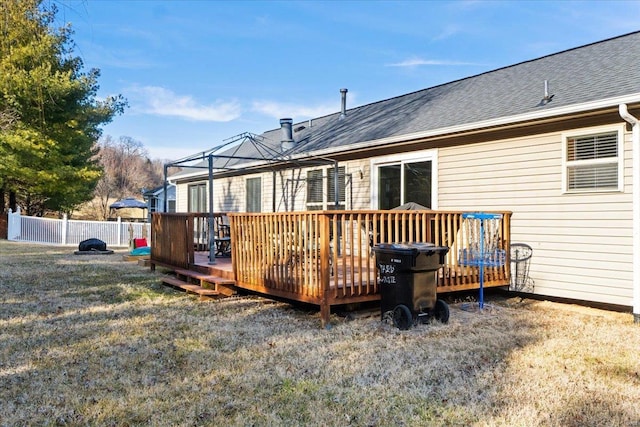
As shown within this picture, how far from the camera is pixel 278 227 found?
579cm

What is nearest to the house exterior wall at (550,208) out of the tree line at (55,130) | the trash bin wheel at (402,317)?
the trash bin wheel at (402,317)

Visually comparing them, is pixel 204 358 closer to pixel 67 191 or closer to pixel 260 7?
pixel 260 7

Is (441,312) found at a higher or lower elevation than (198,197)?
lower

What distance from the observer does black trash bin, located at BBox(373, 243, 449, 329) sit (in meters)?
4.93

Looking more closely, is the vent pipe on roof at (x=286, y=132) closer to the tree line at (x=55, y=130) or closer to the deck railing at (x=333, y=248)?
the tree line at (x=55, y=130)

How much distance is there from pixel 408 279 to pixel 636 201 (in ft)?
9.75

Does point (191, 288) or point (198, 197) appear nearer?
point (191, 288)

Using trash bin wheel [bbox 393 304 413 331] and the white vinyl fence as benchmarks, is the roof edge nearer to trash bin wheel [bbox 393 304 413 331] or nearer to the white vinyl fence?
trash bin wheel [bbox 393 304 413 331]

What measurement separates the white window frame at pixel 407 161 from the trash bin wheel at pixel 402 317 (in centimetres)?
342

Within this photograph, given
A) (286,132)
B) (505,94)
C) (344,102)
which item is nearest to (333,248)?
(505,94)

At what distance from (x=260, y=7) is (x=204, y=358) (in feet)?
38.3

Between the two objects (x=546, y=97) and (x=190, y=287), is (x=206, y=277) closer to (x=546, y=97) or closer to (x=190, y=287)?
(x=190, y=287)

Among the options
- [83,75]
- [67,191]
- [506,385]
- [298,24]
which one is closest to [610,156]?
[506,385]

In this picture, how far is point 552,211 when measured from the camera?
21.3ft
